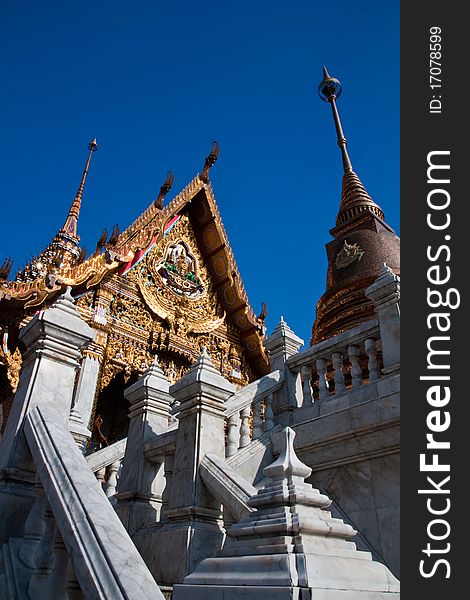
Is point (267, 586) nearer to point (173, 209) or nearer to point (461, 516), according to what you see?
point (461, 516)

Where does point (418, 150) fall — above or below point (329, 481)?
above

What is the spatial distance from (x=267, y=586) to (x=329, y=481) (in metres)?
2.82

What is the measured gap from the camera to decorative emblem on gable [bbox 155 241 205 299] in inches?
531

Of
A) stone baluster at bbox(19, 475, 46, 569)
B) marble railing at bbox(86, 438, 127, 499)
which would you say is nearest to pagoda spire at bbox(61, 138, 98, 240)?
marble railing at bbox(86, 438, 127, 499)

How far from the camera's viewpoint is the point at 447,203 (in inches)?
115

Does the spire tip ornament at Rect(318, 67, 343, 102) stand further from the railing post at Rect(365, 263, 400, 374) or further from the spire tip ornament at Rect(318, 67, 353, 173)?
the railing post at Rect(365, 263, 400, 374)

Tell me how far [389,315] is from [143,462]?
2.76m

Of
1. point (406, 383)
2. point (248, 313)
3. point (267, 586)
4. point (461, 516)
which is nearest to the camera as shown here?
point (267, 586)

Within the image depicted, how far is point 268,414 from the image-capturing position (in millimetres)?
5336

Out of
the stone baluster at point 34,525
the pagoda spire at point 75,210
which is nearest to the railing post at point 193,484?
the stone baluster at point 34,525

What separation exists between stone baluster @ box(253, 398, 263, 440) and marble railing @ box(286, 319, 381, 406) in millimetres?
528

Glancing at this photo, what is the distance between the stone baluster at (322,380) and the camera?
5171mm

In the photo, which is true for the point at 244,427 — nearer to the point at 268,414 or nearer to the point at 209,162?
the point at 268,414

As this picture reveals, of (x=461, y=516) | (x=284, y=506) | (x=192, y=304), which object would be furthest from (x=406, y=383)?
(x=192, y=304)
